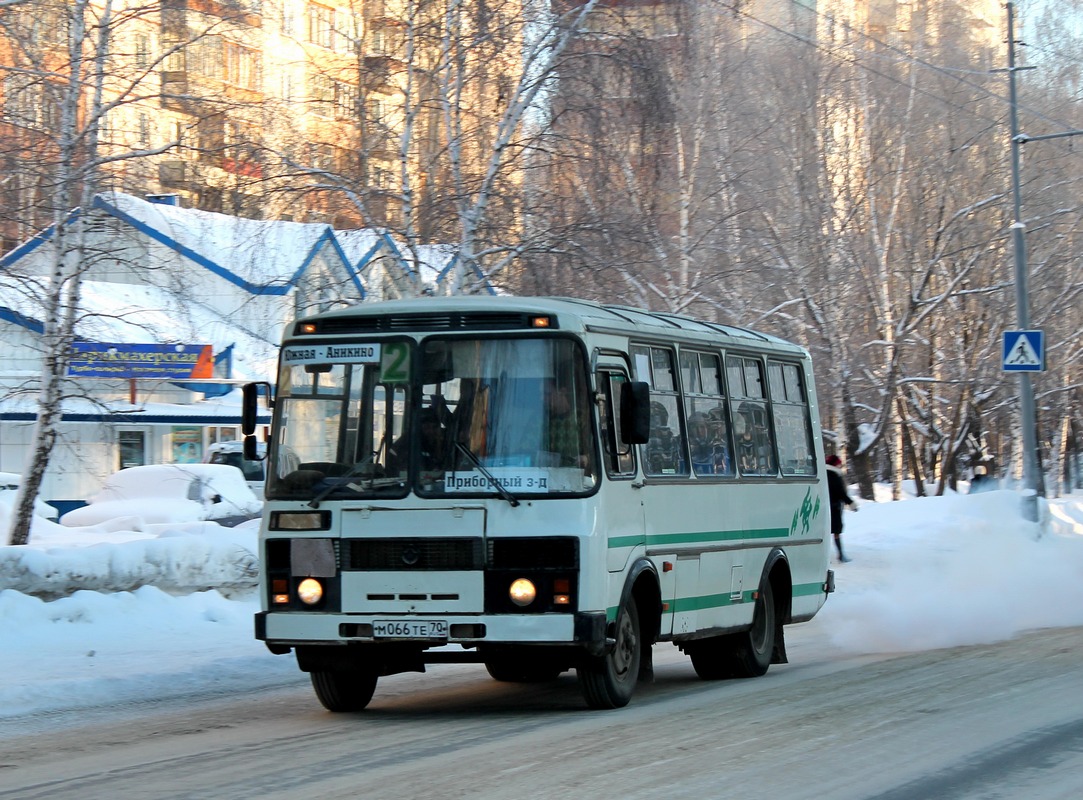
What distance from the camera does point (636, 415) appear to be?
1046 cm

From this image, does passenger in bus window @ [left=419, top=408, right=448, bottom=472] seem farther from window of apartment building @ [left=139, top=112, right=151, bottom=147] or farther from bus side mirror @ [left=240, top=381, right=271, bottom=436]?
window of apartment building @ [left=139, top=112, right=151, bottom=147]

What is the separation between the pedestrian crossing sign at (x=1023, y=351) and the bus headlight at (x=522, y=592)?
19.2m

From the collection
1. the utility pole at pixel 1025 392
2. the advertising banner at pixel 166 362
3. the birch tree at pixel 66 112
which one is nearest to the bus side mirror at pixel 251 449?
the birch tree at pixel 66 112

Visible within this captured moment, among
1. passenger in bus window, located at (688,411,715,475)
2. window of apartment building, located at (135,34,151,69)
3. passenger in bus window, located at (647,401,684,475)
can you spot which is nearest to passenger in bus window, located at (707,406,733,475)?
passenger in bus window, located at (688,411,715,475)

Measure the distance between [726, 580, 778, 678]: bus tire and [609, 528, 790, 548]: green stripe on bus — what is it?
0.47m

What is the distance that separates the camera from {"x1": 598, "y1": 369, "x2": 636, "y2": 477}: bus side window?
10609 millimetres

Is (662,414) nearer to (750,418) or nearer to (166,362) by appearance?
(750,418)

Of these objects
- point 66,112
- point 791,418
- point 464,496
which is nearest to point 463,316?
point 464,496

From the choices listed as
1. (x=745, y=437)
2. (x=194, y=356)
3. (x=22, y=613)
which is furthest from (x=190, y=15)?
(x=194, y=356)

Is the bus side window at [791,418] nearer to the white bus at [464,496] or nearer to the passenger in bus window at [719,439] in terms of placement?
the passenger in bus window at [719,439]

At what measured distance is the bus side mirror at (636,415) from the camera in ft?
34.3

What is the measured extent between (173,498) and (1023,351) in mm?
15630

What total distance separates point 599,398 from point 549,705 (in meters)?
2.40

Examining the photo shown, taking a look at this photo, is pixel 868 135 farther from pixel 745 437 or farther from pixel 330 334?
pixel 330 334
